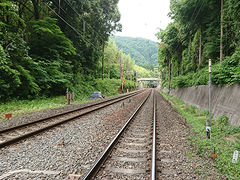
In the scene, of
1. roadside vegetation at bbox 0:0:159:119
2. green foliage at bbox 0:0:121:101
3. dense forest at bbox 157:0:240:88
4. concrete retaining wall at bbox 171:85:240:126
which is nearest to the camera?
concrete retaining wall at bbox 171:85:240:126

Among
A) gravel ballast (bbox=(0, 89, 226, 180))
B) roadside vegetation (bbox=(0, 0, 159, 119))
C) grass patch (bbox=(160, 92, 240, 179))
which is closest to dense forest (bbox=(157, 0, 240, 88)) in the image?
grass patch (bbox=(160, 92, 240, 179))

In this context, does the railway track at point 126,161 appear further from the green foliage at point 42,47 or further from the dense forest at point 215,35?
the green foliage at point 42,47

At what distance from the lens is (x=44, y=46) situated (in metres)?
16.6

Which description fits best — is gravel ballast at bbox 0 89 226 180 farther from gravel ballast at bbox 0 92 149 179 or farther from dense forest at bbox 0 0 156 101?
dense forest at bbox 0 0 156 101

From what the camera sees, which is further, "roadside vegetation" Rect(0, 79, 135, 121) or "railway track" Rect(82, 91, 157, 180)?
"roadside vegetation" Rect(0, 79, 135, 121)

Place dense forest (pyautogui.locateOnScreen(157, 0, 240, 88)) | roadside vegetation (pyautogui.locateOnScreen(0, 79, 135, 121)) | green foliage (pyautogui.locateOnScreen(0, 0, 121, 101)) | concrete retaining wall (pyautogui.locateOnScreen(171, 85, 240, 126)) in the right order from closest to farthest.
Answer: concrete retaining wall (pyautogui.locateOnScreen(171, 85, 240, 126))
dense forest (pyautogui.locateOnScreen(157, 0, 240, 88))
roadside vegetation (pyautogui.locateOnScreen(0, 79, 135, 121))
green foliage (pyautogui.locateOnScreen(0, 0, 121, 101))

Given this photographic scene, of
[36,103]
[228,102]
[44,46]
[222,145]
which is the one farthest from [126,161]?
[44,46]

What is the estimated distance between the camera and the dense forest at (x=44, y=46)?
37.9 ft

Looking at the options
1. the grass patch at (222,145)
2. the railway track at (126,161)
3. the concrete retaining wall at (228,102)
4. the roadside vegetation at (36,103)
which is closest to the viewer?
the railway track at (126,161)

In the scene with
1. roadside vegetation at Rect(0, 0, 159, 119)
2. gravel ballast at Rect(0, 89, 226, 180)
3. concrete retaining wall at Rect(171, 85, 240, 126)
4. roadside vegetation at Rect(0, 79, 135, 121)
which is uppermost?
roadside vegetation at Rect(0, 0, 159, 119)

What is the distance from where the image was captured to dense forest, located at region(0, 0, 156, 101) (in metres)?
11.6

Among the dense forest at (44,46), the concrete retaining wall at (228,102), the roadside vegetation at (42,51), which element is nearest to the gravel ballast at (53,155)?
the concrete retaining wall at (228,102)

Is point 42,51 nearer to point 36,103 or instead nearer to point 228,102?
point 36,103

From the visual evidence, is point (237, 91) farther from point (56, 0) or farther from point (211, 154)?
point (56, 0)
